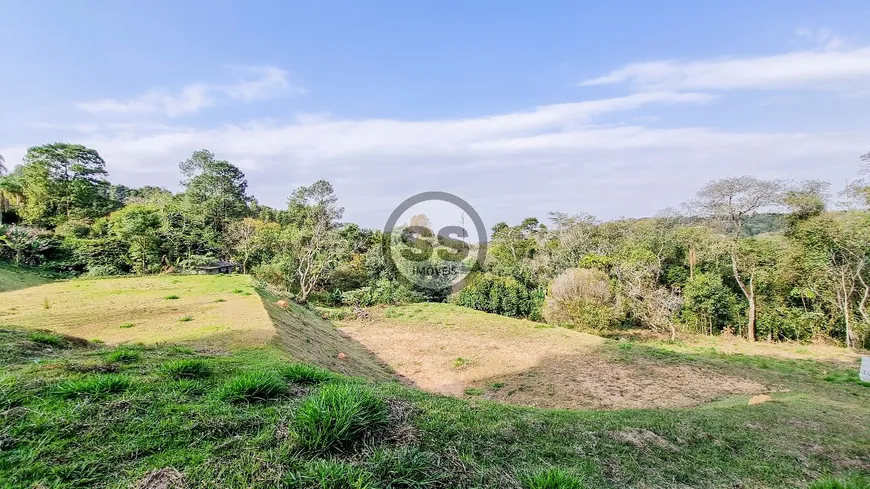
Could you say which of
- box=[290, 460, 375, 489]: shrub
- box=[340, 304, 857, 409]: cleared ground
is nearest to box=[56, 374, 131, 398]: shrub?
box=[290, 460, 375, 489]: shrub

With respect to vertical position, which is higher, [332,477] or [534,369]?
[332,477]

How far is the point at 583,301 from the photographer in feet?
58.6

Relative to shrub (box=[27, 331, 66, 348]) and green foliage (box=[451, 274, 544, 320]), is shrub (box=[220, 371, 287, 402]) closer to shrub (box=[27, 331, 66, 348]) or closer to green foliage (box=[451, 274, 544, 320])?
shrub (box=[27, 331, 66, 348])

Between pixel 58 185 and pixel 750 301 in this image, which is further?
pixel 58 185

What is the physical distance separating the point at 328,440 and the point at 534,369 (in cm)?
999

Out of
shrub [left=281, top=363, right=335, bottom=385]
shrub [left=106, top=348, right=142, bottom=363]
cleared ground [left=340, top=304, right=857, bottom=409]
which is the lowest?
cleared ground [left=340, top=304, right=857, bottom=409]

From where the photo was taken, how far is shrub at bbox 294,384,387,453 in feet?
7.18

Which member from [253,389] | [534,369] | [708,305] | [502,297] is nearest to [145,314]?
[253,389]

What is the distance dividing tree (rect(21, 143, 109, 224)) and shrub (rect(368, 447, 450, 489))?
32.8 m

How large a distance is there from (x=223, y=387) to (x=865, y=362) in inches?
516

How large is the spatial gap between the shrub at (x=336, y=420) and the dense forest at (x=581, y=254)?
55.6 feet

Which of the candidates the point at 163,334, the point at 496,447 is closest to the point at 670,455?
the point at 496,447

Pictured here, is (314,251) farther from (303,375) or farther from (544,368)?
(303,375)

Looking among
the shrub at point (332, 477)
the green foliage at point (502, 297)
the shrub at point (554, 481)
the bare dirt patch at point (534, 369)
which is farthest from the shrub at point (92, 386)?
the green foliage at point (502, 297)
